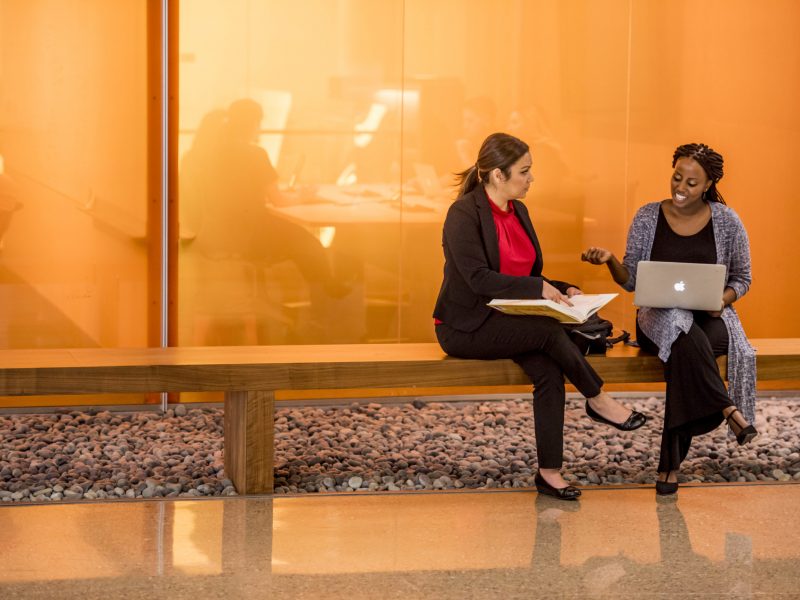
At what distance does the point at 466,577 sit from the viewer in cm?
348

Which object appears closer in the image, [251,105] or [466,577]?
[466,577]

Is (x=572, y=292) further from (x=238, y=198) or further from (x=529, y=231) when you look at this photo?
(x=238, y=198)

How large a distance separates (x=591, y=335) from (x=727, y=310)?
600 millimetres

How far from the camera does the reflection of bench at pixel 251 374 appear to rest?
4293mm

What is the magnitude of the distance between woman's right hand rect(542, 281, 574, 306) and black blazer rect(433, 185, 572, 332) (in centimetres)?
2

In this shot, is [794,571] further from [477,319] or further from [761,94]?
[761,94]

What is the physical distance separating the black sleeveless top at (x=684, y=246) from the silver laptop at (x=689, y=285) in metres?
0.20

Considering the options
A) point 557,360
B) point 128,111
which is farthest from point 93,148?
point 557,360

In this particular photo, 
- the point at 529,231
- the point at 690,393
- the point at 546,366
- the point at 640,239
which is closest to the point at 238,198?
the point at 529,231

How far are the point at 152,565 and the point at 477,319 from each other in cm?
162

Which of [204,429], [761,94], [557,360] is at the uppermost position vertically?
[761,94]

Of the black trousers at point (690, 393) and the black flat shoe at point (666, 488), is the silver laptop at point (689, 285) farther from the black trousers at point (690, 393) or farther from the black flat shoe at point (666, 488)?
the black flat shoe at point (666, 488)

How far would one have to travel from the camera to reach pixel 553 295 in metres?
4.47

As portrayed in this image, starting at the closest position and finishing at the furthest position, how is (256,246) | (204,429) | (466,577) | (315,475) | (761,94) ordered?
1. (466,577)
2. (315,475)
3. (204,429)
4. (256,246)
5. (761,94)
